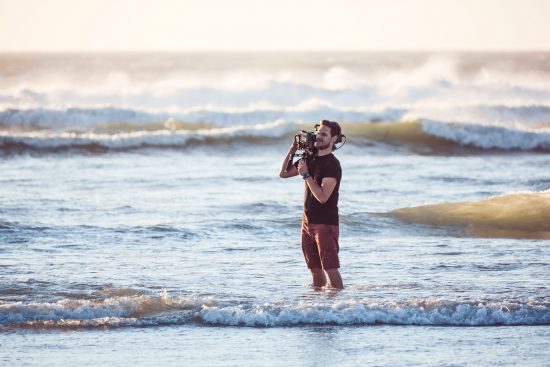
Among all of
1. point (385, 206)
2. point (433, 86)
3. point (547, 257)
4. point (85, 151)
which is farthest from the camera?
point (433, 86)

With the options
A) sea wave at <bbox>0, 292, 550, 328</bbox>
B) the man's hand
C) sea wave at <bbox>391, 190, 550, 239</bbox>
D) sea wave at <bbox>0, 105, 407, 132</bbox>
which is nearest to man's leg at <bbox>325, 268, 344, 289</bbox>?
sea wave at <bbox>0, 292, 550, 328</bbox>

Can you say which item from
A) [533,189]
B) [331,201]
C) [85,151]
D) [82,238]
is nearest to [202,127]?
[85,151]

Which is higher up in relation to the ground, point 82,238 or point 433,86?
point 433,86

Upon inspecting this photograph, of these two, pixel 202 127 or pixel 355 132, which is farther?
pixel 202 127

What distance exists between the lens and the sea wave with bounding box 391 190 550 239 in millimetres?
13859

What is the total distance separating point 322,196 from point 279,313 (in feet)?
3.47

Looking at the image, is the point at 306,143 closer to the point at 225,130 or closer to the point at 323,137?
the point at 323,137

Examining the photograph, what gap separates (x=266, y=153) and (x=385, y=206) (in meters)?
12.2

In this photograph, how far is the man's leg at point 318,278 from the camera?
9.66 meters

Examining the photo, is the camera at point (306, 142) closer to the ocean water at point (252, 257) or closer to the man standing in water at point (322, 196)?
the man standing in water at point (322, 196)

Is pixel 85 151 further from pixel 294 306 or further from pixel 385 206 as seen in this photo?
pixel 294 306

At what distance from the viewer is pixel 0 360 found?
768 cm

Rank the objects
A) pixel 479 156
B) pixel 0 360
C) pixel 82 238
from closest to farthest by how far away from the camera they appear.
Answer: pixel 0 360
pixel 82 238
pixel 479 156

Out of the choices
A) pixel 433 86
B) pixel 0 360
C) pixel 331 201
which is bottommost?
pixel 0 360
